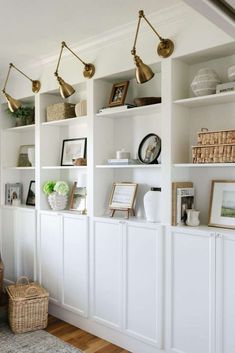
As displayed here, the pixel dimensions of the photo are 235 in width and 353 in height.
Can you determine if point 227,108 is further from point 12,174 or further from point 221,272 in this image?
point 12,174

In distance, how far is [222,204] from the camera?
94.7 inches

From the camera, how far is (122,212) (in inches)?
121

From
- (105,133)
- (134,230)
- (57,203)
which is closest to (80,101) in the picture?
(105,133)

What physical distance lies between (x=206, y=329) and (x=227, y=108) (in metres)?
1.53

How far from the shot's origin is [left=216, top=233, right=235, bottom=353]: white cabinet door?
2.20 meters

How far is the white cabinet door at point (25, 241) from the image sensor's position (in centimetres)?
364

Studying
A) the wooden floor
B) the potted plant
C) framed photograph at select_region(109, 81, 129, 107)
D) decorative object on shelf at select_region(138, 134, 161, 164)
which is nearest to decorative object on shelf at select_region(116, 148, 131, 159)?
decorative object on shelf at select_region(138, 134, 161, 164)

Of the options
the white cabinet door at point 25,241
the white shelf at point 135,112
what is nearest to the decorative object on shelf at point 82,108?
the white shelf at point 135,112

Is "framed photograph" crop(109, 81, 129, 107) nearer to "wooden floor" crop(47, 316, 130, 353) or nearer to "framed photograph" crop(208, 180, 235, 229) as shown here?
"framed photograph" crop(208, 180, 235, 229)

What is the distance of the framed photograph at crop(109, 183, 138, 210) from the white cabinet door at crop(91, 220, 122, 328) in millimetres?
154

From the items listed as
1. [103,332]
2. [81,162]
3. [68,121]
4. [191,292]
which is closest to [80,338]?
[103,332]

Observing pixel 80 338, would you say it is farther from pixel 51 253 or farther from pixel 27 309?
pixel 51 253

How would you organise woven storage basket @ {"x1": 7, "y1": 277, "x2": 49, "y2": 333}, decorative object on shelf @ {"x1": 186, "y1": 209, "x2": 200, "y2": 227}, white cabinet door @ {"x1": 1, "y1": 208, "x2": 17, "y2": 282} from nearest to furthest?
decorative object on shelf @ {"x1": 186, "y1": 209, "x2": 200, "y2": 227}, woven storage basket @ {"x1": 7, "y1": 277, "x2": 49, "y2": 333}, white cabinet door @ {"x1": 1, "y1": 208, "x2": 17, "y2": 282}

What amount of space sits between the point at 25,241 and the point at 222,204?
2.24 m
